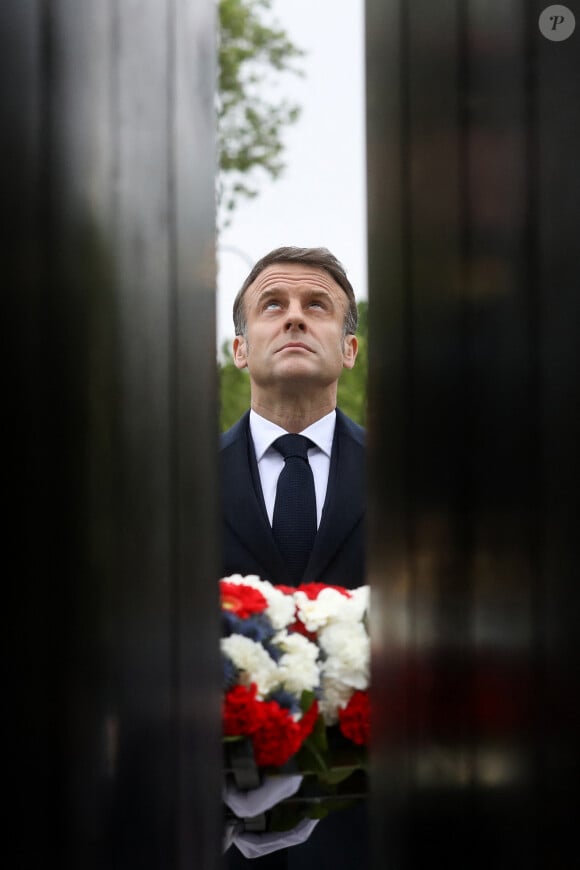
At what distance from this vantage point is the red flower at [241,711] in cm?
161

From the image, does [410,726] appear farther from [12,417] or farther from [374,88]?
[374,88]

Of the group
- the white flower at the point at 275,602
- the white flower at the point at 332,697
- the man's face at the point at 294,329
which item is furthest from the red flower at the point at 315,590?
the man's face at the point at 294,329

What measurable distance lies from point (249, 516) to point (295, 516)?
87mm

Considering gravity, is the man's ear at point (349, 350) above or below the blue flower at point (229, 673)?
above

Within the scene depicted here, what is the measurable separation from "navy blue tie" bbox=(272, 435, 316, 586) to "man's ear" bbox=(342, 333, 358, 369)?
0.71 ft

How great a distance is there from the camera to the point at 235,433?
74.7 inches

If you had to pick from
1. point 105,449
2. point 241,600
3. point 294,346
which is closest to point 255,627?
point 241,600

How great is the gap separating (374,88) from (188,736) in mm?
1146

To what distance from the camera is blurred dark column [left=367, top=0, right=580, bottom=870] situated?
165cm

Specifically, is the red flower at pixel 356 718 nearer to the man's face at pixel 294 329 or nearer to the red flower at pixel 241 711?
the red flower at pixel 241 711

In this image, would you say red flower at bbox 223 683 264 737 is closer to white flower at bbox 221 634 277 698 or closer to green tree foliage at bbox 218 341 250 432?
white flower at bbox 221 634 277 698

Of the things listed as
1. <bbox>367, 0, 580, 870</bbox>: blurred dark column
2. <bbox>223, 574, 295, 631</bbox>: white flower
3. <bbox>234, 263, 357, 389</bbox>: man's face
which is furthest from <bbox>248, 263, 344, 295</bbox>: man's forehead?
<bbox>223, 574, 295, 631</bbox>: white flower

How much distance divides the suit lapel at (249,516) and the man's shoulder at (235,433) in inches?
1.9

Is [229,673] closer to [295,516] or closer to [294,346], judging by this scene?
[295,516]
